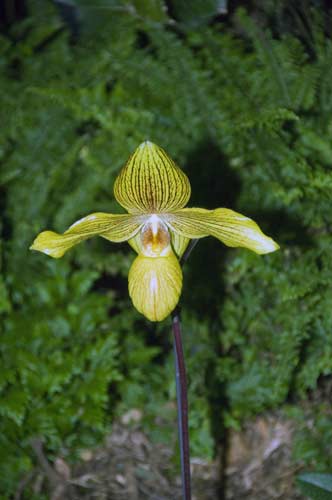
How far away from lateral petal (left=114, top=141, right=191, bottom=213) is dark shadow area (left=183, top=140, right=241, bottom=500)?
0.68 meters

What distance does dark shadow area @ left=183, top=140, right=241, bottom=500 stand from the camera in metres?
1.71

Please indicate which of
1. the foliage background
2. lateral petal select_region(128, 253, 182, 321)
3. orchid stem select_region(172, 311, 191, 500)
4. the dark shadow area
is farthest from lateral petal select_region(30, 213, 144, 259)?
the dark shadow area

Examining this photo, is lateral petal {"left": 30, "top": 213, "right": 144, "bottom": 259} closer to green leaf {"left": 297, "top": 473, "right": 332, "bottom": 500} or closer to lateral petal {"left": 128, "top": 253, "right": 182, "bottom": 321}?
lateral petal {"left": 128, "top": 253, "right": 182, "bottom": 321}

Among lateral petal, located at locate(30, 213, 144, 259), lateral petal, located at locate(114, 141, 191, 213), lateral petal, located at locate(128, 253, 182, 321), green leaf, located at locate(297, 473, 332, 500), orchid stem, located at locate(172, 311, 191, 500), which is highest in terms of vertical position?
lateral petal, located at locate(114, 141, 191, 213)

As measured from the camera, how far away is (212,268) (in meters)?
1.76

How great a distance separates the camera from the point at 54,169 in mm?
1822

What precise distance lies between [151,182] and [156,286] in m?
0.20

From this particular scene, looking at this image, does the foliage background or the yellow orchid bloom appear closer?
the yellow orchid bloom

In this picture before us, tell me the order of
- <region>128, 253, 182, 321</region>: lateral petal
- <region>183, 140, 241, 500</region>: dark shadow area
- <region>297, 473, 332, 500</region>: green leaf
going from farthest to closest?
<region>183, 140, 241, 500</region>: dark shadow area < <region>297, 473, 332, 500</region>: green leaf < <region>128, 253, 182, 321</region>: lateral petal

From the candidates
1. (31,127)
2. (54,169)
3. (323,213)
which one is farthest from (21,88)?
(323,213)

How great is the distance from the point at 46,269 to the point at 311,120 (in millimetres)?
991

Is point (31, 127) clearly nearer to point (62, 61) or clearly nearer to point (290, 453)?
point (62, 61)

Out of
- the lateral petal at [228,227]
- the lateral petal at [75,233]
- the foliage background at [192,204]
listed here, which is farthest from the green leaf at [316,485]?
the lateral petal at [75,233]

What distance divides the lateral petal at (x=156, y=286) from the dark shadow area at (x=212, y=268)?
2.12 feet
